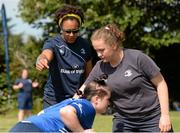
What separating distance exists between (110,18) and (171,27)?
3.28 m

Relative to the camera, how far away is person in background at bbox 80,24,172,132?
5652 millimetres

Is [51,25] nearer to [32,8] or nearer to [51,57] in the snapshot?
[32,8]

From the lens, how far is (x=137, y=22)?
27.3 meters

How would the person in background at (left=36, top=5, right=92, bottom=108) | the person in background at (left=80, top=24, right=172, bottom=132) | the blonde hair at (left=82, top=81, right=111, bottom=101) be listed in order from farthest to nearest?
the person in background at (left=36, top=5, right=92, bottom=108), the person in background at (left=80, top=24, right=172, bottom=132), the blonde hair at (left=82, top=81, right=111, bottom=101)

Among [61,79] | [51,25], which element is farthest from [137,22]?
[61,79]

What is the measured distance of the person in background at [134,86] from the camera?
5652 millimetres

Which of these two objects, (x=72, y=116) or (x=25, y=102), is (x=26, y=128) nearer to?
Answer: (x=72, y=116)

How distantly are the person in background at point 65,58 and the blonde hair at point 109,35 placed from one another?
93 centimetres

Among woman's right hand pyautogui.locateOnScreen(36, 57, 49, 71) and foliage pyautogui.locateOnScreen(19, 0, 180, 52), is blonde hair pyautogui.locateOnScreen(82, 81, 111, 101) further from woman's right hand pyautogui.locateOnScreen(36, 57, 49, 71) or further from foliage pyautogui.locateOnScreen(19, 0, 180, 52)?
foliage pyautogui.locateOnScreen(19, 0, 180, 52)

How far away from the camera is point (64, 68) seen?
6641mm

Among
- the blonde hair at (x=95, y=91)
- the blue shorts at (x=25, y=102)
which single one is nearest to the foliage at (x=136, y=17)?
the blue shorts at (x=25, y=102)

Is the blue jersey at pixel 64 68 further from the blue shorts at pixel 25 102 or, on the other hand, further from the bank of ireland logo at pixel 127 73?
the blue shorts at pixel 25 102

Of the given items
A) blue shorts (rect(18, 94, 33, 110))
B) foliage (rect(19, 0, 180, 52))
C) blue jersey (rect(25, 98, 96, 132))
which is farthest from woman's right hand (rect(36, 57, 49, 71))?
foliage (rect(19, 0, 180, 52))

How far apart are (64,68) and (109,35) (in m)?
1.24
